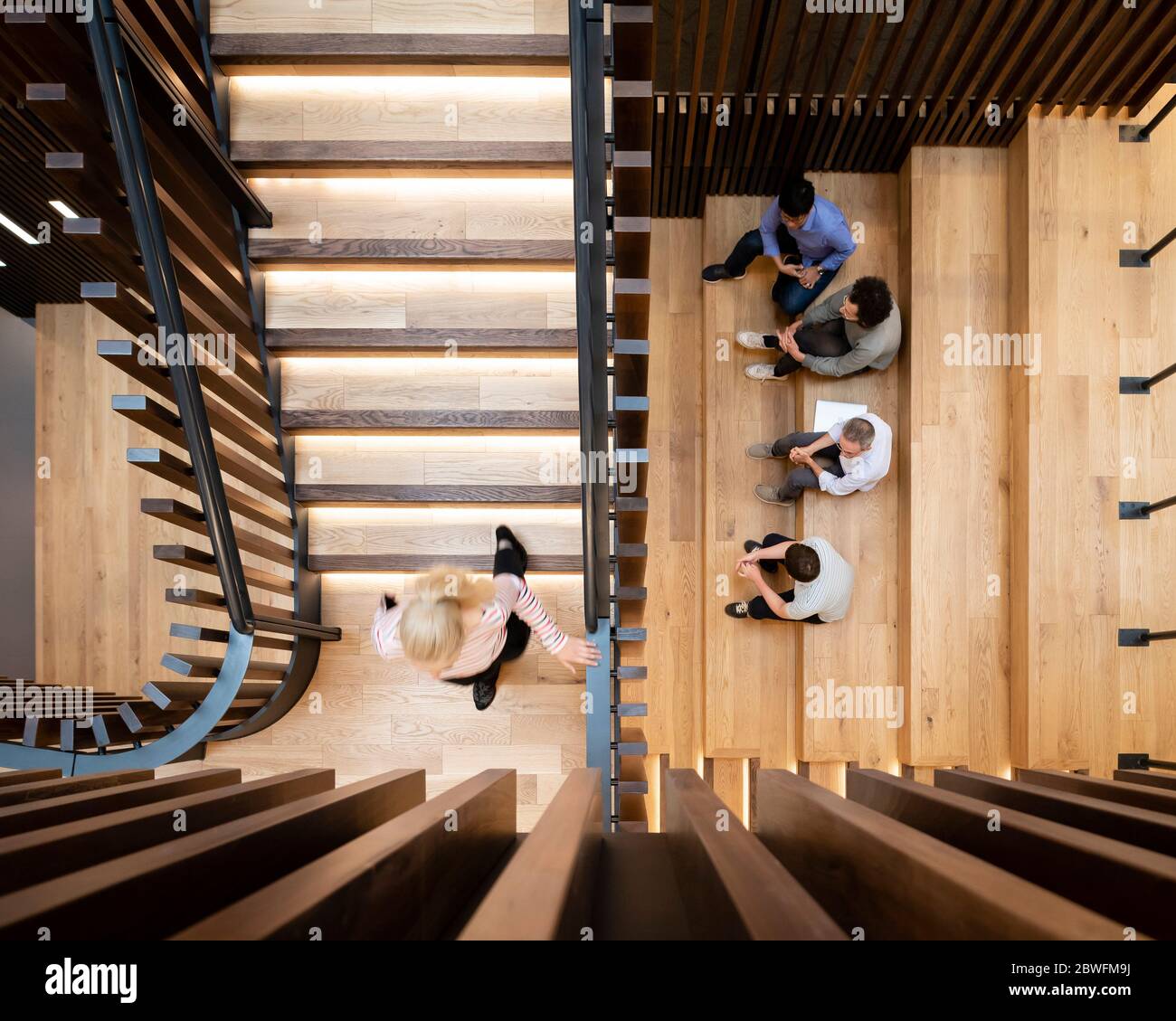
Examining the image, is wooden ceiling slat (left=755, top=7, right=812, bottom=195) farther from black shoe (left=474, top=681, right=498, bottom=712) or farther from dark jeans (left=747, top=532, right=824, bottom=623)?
black shoe (left=474, top=681, right=498, bottom=712)

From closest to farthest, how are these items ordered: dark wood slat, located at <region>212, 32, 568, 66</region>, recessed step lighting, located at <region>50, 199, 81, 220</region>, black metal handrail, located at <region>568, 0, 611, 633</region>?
black metal handrail, located at <region>568, 0, 611, 633</region>
dark wood slat, located at <region>212, 32, 568, 66</region>
recessed step lighting, located at <region>50, 199, 81, 220</region>

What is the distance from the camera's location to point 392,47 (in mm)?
2547

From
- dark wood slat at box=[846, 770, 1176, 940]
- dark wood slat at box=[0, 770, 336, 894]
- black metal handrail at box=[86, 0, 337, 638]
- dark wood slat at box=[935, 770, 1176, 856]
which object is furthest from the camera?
black metal handrail at box=[86, 0, 337, 638]

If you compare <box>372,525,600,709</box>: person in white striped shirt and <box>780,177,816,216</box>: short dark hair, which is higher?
<box>780,177,816,216</box>: short dark hair

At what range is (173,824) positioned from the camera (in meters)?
0.98

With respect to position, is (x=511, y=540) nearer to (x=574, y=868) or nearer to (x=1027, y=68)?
(x=574, y=868)

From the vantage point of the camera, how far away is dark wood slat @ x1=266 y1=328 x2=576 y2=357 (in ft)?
9.01

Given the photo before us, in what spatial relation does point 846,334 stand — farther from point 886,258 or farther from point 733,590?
point 733,590

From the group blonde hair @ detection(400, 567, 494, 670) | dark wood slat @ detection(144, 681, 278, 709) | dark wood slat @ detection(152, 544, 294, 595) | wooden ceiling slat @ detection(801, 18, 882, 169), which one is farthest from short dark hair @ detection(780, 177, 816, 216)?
dark wood slat @ detection(144, 681, 278, 709)

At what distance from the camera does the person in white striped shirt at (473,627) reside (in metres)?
2.04

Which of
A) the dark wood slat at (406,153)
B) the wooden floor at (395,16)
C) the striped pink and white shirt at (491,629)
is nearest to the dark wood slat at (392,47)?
the wooden floor at (395,16)

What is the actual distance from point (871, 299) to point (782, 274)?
619 millimetres

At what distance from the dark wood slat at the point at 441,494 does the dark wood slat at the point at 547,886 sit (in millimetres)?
1961
